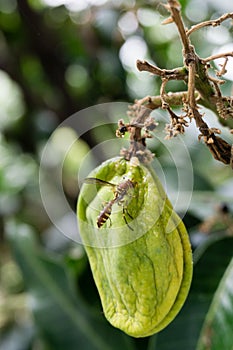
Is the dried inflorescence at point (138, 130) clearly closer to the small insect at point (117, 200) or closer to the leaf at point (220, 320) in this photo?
the small insect at point (117, 200)

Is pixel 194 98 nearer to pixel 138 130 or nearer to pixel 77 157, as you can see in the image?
pixel 138 130

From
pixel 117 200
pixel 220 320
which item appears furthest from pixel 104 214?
pixel 220 320

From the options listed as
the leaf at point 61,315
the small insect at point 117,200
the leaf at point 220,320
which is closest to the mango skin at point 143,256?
the small insect at point 117,200

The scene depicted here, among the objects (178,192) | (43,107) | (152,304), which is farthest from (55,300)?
(43,107)

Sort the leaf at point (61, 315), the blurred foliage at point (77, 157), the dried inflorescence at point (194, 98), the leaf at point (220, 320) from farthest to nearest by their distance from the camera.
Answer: the leaf at point (61, 315) < the blurred foliage at point (77, 157) < the leaf at point (220, 320) < the dried inflorescence at point (194, 98)

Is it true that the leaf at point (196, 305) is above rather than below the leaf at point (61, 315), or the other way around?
above

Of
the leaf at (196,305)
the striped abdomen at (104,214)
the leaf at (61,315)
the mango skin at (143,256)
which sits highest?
the striped abdomen at (104,214)

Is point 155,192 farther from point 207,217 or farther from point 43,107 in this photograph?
point 43,107

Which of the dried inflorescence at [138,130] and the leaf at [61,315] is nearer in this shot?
the dried inflorescence at [138,130]
